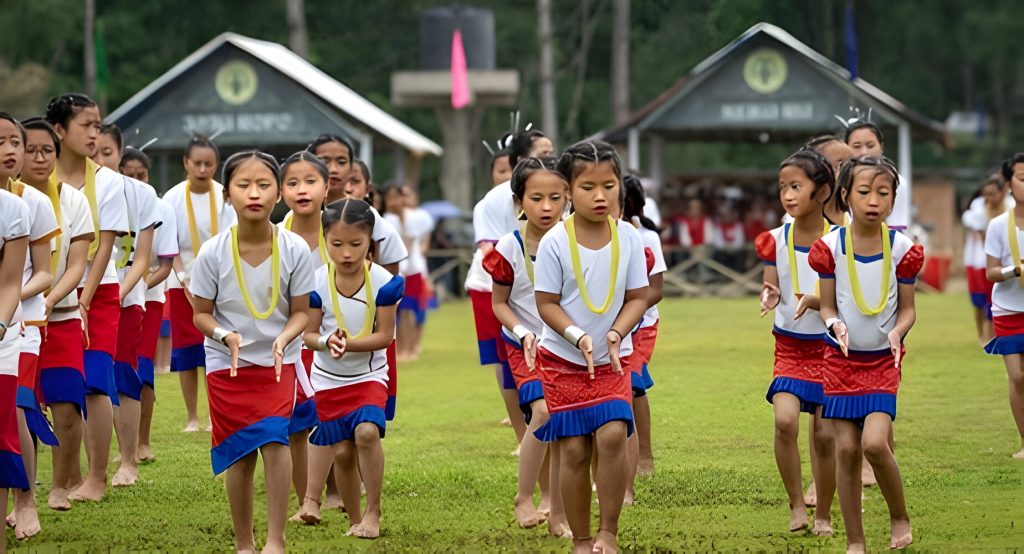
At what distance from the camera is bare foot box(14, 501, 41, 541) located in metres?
8.20

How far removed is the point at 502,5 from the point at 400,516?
39231 mm

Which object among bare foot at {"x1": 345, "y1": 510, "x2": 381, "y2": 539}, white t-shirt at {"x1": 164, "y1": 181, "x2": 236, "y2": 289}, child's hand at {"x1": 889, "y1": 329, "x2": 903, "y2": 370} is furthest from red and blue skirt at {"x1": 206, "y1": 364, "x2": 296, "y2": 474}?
white t-shirt at {"x1": 164, "y1": 181, "x2": 236, "y2": 289}

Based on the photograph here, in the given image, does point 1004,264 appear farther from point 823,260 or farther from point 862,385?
point 862,385

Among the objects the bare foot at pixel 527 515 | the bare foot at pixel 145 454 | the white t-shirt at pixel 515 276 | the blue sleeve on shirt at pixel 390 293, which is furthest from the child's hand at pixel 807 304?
the bare foot at pixel 145 454

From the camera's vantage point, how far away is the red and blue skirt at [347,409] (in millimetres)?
8172

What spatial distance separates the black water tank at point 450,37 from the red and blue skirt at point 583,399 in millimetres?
25826

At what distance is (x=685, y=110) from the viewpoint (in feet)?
90.2

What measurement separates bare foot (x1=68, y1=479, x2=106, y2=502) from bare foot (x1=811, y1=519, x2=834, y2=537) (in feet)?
12.5

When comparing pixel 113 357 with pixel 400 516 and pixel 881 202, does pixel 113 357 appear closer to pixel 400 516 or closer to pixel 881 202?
pixel 400 516

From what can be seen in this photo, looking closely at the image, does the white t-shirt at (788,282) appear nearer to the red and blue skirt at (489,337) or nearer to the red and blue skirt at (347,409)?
the red and blue skirt at (489,337)

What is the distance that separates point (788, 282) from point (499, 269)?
147cm

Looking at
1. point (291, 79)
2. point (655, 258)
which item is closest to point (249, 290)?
point (655, 258)

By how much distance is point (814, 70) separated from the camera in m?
24.9

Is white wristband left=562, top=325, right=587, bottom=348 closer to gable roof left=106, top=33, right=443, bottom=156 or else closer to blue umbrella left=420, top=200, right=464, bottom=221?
gable roof left=106, top=33, right=443, bottom=156
